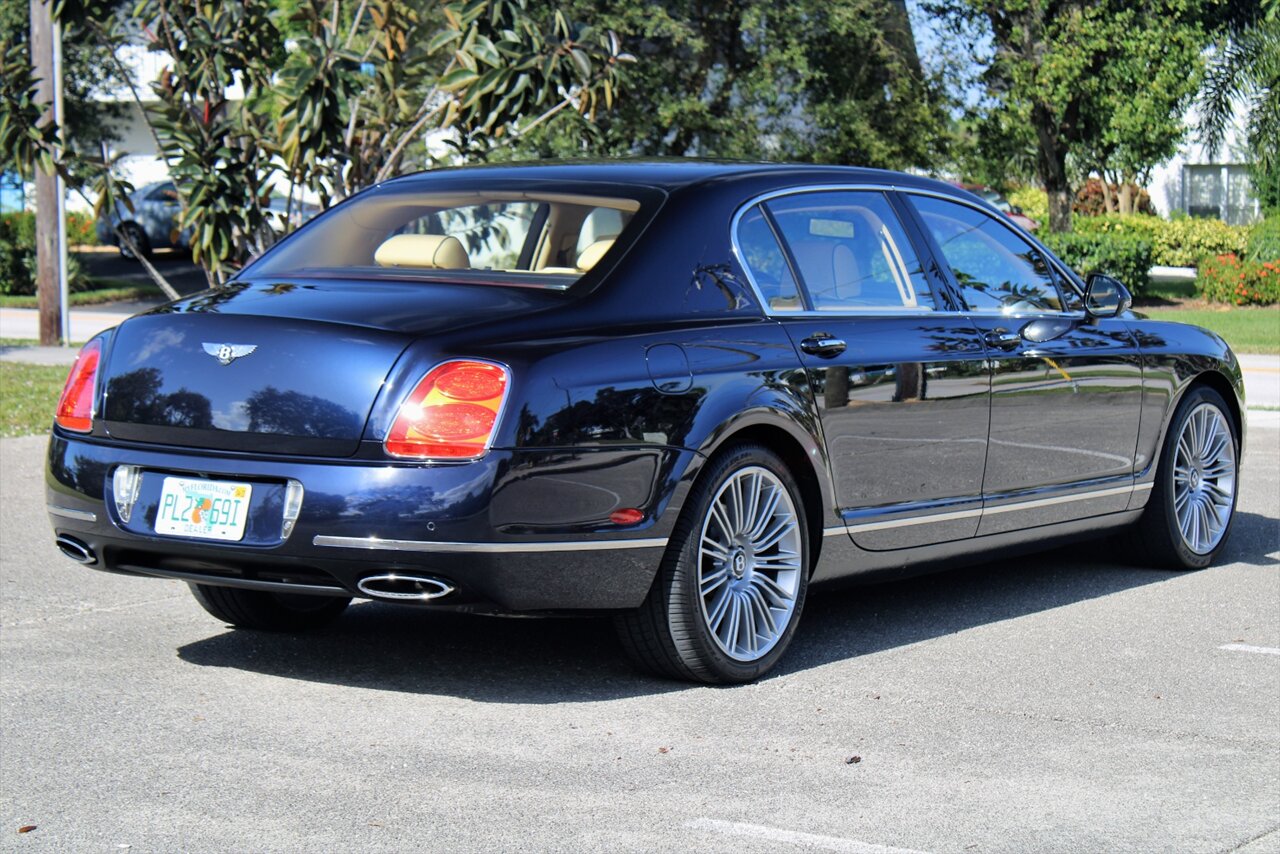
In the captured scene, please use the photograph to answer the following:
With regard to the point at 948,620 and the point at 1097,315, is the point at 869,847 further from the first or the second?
the point at 1097,315

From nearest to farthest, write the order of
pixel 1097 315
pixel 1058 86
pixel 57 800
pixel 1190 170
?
pixel 57 800 → pixel 1097 315 → pixel 1058 86 → pixel 1190 170

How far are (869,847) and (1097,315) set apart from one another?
366 cm

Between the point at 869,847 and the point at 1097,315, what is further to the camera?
the point at 1097,315

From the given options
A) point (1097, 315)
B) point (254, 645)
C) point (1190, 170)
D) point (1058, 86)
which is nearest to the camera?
point (254, 645)

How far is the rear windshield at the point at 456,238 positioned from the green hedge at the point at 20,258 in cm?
2416

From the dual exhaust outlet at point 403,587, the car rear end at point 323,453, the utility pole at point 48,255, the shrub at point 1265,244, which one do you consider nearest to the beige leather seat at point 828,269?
the car rear end at point 323,453

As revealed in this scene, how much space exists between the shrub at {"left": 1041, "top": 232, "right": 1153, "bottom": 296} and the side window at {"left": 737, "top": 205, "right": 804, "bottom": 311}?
21.5 meters

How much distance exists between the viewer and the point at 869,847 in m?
4.14

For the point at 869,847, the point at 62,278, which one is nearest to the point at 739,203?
the point at 869,847

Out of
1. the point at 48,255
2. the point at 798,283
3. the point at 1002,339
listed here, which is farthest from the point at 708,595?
the point at 48,255

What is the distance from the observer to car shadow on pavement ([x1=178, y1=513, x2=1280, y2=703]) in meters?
5.70

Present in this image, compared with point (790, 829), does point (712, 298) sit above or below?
above

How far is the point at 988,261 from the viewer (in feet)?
23.0

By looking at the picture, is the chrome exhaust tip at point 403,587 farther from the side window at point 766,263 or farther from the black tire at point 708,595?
the side window at point 766,263
